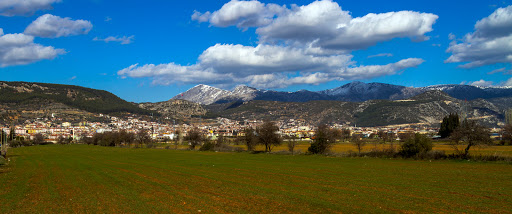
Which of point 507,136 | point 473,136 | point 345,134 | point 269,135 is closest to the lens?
point 473,136

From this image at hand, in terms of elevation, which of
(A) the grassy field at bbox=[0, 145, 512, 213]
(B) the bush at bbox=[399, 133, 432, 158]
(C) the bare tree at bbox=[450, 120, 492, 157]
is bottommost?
(A) the grassy field at bbox=[0, 145, 512, 213]

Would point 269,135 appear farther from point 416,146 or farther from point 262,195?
point 262,195

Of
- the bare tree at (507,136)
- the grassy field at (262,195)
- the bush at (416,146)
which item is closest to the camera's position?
the grassy field at (262,195)

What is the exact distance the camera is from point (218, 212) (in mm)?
17688

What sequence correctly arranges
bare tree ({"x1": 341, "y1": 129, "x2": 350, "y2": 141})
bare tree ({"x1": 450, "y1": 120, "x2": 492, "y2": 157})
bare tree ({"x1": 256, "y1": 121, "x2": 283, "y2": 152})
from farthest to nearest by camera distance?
bare tree ({"x1": 341, "y1": 129, "x2": 350, "y2": 141}) → bare tree ({"x1": 256, "y1": 121, "x2": 283, "y2": 152}) → bare tree ({"x1": 450, "y1": 120, "x2": 492, "y2": 157})

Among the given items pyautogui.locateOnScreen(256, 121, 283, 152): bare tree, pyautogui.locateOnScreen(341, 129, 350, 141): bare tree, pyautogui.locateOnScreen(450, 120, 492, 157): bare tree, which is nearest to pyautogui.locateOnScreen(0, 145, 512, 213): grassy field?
pyautogui.locateOnScreen(450, 120, 492, 157): bare tree

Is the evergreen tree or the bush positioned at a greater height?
the evergreen tree

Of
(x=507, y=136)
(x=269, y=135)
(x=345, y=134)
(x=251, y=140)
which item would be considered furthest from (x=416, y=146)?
(x=345, y=134)

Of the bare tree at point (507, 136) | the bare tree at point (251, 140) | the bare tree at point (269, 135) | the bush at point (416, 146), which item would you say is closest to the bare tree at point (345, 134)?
the bare tree at point (507, 136)

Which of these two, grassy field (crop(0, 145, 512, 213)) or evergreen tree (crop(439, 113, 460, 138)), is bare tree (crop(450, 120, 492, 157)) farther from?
evergreen tree (crop(439, 113, 460, 138))

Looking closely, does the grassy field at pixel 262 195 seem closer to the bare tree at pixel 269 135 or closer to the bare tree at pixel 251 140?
the bare tree at pixel 269 135

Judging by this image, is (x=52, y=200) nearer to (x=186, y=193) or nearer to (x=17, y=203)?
(x=17, y=203)

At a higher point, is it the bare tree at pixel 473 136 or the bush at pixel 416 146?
the bare tree at pixel 473 136

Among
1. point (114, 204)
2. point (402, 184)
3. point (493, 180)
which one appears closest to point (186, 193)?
point (114, 204)
